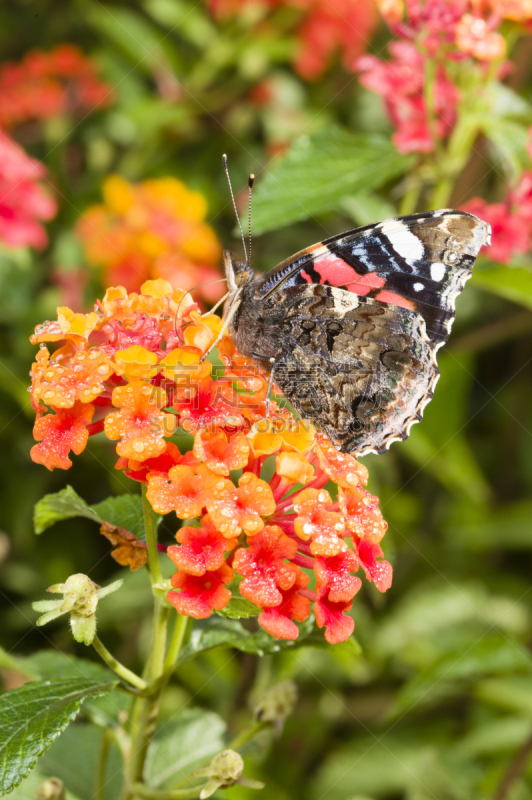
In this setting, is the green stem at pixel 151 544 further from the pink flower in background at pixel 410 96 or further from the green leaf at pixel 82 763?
the pink flower in background at pixel 410 96

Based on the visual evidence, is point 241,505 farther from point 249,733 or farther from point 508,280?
point 508,280

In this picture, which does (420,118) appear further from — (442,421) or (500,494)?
(500,494)

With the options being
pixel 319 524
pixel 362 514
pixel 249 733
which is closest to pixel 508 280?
pixel 362 514

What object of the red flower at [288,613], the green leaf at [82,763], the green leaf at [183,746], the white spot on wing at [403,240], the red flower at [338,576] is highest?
the white spot on wing at [403,240]

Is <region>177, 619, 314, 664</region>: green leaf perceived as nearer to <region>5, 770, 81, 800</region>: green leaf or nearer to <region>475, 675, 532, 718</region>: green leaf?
<region>5, 770, 81, 800</region>: green leaf

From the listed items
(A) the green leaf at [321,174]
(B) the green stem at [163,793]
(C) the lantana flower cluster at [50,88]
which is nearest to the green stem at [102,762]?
(B) the green stem at [163,793]

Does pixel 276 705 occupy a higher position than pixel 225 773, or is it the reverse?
pixel 225 773

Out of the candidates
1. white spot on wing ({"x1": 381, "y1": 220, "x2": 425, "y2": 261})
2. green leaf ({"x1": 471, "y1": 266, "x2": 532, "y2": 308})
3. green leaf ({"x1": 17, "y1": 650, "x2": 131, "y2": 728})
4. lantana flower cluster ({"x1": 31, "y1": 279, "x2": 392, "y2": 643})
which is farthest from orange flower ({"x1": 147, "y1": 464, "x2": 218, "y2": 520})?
green leaf ({"x1": 471, "y1": 266, "x2": 532, "y2": 308})
